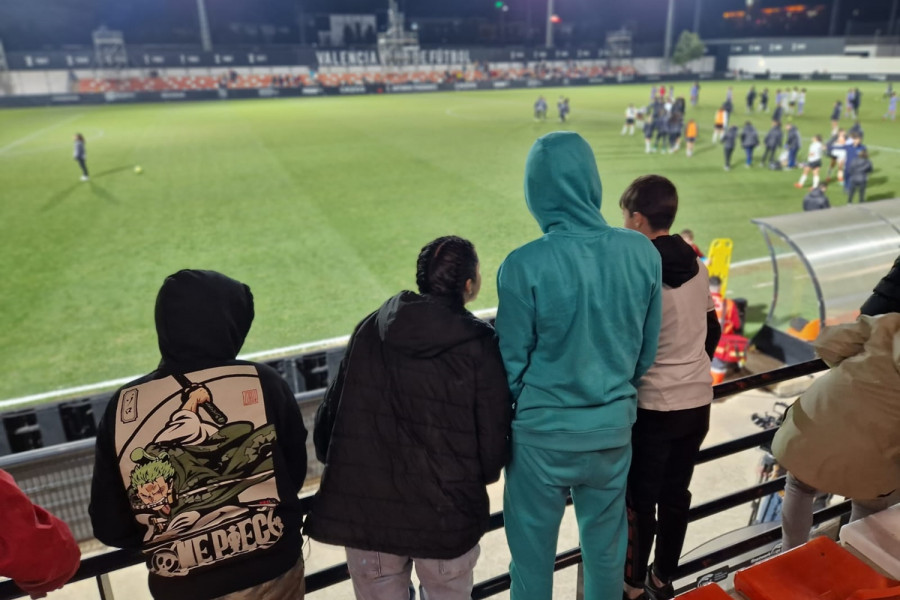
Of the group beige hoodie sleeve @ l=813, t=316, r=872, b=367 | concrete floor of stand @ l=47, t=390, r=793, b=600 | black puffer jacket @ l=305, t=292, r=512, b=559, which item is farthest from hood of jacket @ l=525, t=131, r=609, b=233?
concrete floor of stand @ l=47, t=390, r=793, b=600

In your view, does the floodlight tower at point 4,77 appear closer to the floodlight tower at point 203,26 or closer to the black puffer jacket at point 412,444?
the floodlight tower at point 203,26

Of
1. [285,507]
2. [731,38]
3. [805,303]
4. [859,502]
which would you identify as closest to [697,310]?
[859,502]

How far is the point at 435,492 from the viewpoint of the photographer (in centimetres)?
182

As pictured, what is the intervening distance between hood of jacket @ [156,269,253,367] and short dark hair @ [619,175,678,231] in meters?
1.38

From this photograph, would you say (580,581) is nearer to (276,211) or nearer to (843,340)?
(843,340)

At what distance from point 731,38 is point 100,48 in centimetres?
5557

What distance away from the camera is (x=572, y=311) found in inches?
73.2

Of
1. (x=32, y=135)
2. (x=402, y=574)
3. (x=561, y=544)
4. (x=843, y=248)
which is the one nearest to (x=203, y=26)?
(x=32, y=135)

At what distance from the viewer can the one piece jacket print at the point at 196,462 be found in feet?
5.46

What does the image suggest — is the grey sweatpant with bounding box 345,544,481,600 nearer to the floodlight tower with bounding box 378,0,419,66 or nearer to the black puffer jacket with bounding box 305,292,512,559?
the black puffer jacket with bounding box 305,292,512,559

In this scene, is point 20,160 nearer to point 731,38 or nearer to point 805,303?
point 805,303

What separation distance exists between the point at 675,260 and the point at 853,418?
74 centimetres

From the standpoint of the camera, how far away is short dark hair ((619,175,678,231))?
2207mm

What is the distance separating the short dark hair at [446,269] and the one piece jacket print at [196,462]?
549mm
